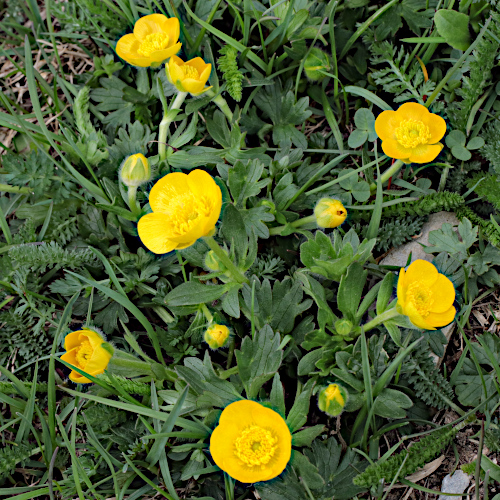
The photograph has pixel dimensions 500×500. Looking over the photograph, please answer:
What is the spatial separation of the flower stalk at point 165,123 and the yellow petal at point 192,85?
0.35ft

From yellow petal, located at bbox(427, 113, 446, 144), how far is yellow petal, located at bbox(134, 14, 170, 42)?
1523 millimetres

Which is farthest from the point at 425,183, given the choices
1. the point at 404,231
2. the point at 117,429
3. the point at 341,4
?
the point at 117,429

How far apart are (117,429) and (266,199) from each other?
1.35 m

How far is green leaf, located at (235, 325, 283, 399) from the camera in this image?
204cm

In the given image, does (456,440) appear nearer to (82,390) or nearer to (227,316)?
(227,316)

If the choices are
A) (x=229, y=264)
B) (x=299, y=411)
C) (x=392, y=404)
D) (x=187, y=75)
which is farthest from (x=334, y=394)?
(x=187, y=75)

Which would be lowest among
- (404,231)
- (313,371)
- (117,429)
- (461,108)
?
(117,429)

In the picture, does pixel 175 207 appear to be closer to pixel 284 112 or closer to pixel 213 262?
pixel 213 262

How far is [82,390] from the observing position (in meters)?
2.38

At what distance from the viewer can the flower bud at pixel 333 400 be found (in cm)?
196

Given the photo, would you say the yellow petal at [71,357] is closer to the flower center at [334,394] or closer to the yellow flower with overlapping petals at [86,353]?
the yellow flower with overlapping petals at [86,353]

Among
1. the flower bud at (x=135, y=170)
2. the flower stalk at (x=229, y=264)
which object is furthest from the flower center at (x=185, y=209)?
the flower bud at (x=135, y=170)

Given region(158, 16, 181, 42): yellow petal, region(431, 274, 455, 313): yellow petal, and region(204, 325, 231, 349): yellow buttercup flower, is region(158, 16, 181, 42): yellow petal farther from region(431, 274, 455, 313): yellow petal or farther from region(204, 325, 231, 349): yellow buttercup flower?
region(431, 274, 455, 313): yellow petal

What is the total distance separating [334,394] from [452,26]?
206cm
